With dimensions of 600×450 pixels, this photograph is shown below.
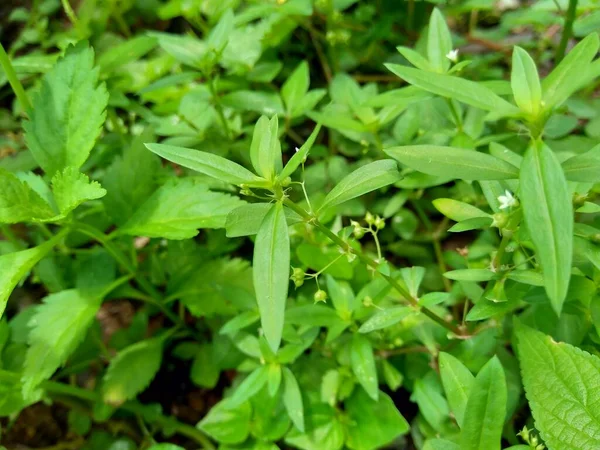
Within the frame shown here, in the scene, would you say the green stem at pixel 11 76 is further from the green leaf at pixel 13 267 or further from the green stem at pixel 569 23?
the green stem at pixel 569 23

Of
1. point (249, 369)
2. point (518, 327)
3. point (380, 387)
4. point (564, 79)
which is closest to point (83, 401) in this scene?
point (249, 369)

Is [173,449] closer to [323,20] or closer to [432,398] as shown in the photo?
[432,398]

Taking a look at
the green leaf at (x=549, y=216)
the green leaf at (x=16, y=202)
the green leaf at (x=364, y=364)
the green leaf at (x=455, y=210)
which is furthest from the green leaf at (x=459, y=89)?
the green leaf at (x=16, y=202)

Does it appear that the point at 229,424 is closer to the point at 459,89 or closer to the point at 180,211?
the point at 180,211

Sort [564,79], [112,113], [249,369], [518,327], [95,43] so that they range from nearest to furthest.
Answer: [564,79], [518,327], [249,369], [112,113], [95,43]

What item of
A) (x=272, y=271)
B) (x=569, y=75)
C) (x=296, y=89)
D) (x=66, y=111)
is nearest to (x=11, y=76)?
(x=66, y=111)
